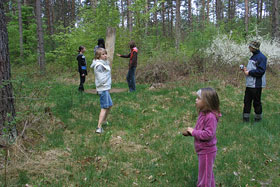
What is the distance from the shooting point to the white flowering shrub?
495 inches

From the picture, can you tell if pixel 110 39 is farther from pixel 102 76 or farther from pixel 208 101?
pixel 208 101

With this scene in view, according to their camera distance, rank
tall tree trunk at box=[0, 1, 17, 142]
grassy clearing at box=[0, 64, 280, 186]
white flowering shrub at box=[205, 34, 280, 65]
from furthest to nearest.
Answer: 1. white flowering shrub at box=[205, 34, 280, 65]
2. tall tree trunk at box=[0, 1, 17, 142]
3. grassy clearing at box=[0, 64, 280, 186]

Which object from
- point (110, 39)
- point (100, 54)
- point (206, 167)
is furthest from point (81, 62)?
point (206, 167)

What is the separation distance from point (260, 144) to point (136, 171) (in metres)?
2.76

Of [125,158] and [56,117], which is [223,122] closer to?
[125,158]

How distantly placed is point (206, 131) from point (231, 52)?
38.0 ft

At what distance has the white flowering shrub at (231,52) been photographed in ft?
41.3

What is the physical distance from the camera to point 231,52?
43.3 feet

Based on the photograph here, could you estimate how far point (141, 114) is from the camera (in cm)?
691

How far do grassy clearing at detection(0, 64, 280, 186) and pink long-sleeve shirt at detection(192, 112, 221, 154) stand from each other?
34.4 inches

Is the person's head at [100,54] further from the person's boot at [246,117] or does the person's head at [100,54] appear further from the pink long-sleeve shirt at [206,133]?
Result: the person's boot at [246,117]

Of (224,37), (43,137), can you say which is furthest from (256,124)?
(224,37)

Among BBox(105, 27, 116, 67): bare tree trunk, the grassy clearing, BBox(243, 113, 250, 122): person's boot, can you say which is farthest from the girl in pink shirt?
BBox(105, 27, 116, 67): bare tree trunk

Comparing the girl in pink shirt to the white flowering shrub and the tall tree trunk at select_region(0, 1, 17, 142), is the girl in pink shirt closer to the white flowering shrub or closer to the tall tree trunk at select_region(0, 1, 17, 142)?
the tall tree trunk at select_region(0, 1, 17, 142)
